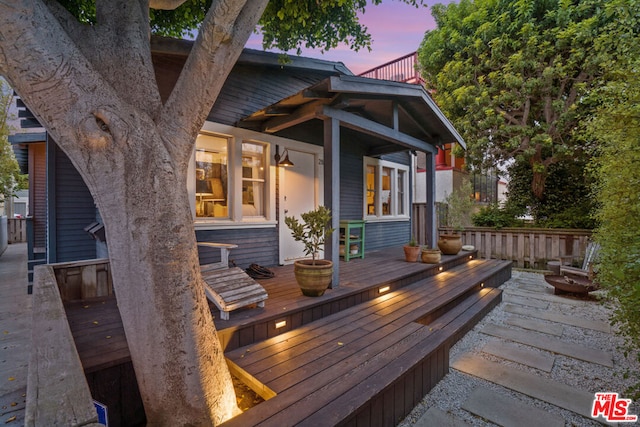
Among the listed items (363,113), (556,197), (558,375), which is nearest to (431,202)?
(363,113)

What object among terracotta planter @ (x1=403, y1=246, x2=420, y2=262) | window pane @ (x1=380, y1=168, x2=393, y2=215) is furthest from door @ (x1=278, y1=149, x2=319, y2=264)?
window pane @ (x1=380, y1=168, x2=393, y2=215)

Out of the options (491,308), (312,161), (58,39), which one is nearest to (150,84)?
(58,39)

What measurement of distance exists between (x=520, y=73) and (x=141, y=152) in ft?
28.6

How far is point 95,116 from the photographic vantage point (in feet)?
4.63

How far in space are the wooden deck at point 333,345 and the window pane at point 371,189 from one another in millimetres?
3001

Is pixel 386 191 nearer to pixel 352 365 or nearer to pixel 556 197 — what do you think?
pixel 556 197

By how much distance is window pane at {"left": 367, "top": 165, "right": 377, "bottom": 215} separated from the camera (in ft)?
22.5

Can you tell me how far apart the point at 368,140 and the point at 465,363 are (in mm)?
4824

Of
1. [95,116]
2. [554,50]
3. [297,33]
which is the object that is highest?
[554,50]

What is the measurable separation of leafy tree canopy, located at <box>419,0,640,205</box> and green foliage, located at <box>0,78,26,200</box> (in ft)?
39.9

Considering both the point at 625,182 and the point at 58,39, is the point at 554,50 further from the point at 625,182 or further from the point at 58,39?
the point at 58,39

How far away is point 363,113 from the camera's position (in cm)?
566

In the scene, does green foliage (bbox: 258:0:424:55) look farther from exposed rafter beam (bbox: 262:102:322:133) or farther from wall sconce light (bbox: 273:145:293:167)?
wall sconce light (bbox: 273:145:293:167)

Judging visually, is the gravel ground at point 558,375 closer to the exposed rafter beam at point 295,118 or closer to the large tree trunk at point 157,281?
the large tree trunk at point 157,281
